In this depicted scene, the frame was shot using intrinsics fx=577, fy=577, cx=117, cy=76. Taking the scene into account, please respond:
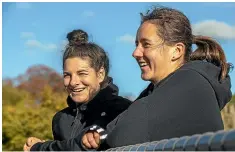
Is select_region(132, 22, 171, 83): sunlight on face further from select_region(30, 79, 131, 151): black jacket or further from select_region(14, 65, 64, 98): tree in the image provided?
select_region(14, 65, 64, 98): tree

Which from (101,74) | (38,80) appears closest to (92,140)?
(101,74)

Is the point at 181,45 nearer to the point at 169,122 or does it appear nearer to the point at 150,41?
the point at 150,41

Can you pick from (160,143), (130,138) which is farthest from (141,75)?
(160,143)

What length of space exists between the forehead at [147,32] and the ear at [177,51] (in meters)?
0.10

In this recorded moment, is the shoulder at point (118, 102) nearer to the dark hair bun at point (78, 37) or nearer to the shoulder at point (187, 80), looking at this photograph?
the dark hair bun at point (78, 37)

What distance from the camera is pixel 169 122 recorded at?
2195 millimetres

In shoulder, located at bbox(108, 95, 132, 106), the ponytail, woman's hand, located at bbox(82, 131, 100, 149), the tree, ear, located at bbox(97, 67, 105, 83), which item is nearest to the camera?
woman's hand, located at bbox(82, 131, 100, 149)

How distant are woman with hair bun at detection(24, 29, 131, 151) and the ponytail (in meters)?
0.68

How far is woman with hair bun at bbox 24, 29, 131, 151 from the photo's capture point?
3.31 meters

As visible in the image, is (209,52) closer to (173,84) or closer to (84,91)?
(173,84)

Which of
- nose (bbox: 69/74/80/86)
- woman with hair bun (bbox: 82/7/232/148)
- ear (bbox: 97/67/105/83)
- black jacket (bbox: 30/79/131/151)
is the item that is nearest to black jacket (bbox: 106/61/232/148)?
woman with hair bun (bbox: 82/7/232/148)

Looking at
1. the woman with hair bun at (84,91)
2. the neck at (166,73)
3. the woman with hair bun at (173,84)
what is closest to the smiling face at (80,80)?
the woman with hair bun at (84,91)

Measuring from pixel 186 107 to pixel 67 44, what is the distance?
65.0 inches

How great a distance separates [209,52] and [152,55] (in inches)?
15.7
